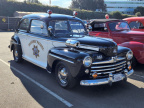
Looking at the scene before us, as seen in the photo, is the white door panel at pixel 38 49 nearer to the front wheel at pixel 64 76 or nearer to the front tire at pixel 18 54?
the front tire at pixel 18 54

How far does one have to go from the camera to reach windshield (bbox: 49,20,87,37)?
5.28 m

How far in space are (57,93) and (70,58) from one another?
3.05 feet

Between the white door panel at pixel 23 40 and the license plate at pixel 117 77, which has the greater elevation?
the white door panel at pixel 23 40

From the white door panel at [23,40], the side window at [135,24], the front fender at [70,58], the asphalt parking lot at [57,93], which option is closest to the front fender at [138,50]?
the asphalt parking lot at [57,93]

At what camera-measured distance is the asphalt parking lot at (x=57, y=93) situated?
12.6 ft

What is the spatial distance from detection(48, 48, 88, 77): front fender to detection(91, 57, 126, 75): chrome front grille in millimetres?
341

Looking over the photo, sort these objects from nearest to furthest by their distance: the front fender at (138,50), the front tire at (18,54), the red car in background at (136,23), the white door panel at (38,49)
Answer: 1. the white door panel at (38,49)
2. the front fender at (138,50)
3. the front tire at (18,54)
4. the red car in background at (136,23)

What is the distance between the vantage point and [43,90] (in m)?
4.57

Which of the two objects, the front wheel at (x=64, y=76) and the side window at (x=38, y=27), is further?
the side window at (x=38, y=27)

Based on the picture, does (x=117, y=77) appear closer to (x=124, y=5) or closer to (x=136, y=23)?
(x=136, y=23)

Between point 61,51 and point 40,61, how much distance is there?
1.30 meters

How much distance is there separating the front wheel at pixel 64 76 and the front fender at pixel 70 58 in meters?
0.15

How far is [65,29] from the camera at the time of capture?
5.41 m

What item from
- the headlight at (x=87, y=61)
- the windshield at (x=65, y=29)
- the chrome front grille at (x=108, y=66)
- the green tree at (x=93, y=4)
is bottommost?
the chrome front grille at (x=108, y=66)
